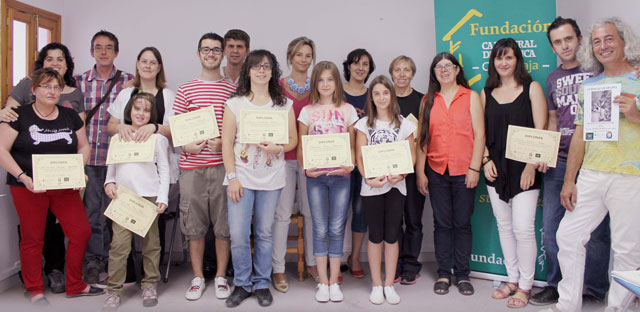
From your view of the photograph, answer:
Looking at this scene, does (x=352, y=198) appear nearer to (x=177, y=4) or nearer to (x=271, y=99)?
(x=271, y=99)

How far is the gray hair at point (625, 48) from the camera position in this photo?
7.14ft

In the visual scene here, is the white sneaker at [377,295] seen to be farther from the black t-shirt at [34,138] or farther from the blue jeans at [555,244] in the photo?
the black t-shirt at [34,138]

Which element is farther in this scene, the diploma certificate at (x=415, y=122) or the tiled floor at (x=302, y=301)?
the diploma certificate at (x=415, y=122)

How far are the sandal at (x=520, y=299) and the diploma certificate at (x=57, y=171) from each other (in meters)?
2.84

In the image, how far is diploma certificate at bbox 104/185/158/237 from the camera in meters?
2.67

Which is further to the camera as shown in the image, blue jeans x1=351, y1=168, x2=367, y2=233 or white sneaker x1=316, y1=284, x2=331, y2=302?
blue jeans x1=351, y1=168, x2=367, y2=233

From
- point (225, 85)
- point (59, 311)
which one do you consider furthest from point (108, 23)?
point (59, 311)

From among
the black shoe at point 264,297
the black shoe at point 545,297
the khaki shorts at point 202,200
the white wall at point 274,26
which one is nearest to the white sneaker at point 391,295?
the black shoe at point 264,297

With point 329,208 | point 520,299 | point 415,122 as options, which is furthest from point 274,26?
point 520,299

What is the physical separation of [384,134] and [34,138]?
220cm

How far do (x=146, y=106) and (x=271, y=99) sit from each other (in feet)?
2.68

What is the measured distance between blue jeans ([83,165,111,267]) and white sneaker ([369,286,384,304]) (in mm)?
2005

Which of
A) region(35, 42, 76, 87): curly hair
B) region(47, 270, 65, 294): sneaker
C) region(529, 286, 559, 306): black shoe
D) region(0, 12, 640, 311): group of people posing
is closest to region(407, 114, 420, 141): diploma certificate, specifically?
region(0, 12, 640, 311): group of people posing

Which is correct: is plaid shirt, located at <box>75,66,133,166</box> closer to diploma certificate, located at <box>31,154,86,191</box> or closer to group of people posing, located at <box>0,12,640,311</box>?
group of people posing, located at <box>0,12,640,311</box>
